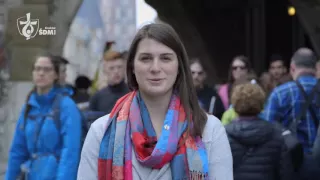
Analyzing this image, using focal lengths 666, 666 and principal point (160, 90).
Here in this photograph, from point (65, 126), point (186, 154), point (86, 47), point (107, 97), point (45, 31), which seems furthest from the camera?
point (86, 47)

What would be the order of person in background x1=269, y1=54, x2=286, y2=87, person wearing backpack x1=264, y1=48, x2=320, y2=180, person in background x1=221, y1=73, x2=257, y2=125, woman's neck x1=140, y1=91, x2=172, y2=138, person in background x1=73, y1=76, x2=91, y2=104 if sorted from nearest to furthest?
woman's neck x1=140, y1=91, x2=172, y2=138 < person wearing backpack x1=264, y1=48, x2=320, y2=180 < person in background x1=221, y1=73, x2=257, y2=125 < person in background x1=73, y1=76, x2=91, y2=104 < person in background x1=269, y1=54, x2=286, y2=87

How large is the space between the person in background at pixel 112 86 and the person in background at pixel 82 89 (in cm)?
135

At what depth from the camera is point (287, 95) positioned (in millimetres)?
5602

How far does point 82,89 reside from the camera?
8.19m

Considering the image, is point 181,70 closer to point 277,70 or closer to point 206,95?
point 206,95

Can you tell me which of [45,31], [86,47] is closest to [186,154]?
[45,31]

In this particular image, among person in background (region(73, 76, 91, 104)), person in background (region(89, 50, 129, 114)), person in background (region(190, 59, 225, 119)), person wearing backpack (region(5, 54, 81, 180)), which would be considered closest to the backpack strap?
person wearing backpack (region(5, 54, 81, 180))

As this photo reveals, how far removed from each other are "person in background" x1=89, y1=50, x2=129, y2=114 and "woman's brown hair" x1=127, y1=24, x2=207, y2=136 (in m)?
3.59

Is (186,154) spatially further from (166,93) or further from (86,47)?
(86,47)

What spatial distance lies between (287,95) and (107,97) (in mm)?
1718

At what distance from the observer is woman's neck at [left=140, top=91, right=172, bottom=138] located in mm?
2555

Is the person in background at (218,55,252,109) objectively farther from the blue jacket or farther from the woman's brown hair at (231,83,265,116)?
the blue jacket

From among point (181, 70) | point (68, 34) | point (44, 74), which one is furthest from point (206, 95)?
point (181, 70)

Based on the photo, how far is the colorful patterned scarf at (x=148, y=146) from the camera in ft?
7.93
